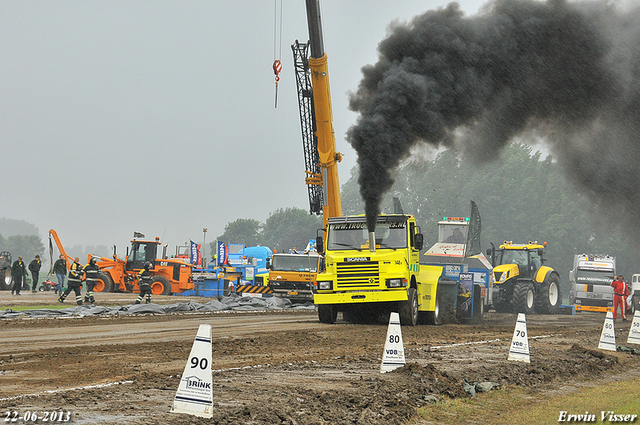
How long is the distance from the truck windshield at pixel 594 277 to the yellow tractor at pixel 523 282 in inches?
189

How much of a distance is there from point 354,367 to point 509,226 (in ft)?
254

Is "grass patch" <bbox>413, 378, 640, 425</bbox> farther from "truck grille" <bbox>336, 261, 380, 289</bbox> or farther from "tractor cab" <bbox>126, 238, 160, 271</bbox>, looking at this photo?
"tractor cab" <bbox>126, 238, 160, 271</bbox>

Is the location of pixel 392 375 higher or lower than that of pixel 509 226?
lower

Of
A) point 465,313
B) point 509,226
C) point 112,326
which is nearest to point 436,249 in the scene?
point 465,313

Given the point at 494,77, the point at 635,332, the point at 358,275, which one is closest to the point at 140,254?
the point at 358,275

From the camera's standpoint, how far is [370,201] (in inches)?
667

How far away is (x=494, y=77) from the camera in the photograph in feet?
57.9

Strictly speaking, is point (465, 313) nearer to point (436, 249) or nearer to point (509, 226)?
point (436, 249)

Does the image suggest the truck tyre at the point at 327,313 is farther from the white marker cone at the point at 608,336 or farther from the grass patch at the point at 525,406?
the grass patch at the point at 525,406

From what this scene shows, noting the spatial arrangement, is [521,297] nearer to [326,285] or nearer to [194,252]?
[326,285]

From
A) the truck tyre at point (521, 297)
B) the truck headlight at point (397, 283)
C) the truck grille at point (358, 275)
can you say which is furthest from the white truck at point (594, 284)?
the truck grille at point (358, 275)

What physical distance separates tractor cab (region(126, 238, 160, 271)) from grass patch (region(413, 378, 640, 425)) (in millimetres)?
29022

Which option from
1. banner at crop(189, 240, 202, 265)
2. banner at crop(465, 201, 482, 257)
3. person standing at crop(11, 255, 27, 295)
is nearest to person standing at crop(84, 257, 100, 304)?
person standing at crop(11, 255, 27, 295)

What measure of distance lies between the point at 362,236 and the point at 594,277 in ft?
78.2
